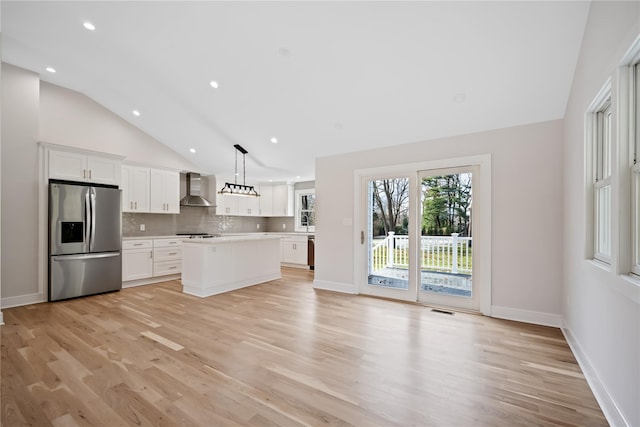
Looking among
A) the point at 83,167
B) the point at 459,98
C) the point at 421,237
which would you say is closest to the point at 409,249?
the point at 421,237

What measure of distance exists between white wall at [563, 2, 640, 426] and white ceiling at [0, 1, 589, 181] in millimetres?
423

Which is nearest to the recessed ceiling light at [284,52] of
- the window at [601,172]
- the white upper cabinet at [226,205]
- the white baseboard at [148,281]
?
the window at [601,172]

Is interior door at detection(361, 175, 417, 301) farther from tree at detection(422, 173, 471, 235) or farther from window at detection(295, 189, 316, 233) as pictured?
window at detection(295, 189, 316, 233)

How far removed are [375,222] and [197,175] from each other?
4.64 meters

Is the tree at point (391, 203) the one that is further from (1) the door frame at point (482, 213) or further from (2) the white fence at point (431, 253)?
(1) the door frame at point (482, 213)

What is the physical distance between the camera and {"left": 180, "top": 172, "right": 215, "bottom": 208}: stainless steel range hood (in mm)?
6613

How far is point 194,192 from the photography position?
679 cm

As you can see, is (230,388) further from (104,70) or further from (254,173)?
(254,173)

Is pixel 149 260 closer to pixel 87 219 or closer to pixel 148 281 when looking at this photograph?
pixel 148 281

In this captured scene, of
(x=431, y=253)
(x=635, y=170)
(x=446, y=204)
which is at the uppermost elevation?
(x=635, y=170)

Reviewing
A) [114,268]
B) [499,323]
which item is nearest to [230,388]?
[499,323]

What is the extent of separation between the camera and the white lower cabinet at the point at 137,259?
5.11m

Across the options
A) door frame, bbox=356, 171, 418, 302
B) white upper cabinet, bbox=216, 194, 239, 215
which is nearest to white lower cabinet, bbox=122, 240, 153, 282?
white upper cabinet, bbox=216, 194, 239, 215

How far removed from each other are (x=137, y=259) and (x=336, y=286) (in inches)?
150
